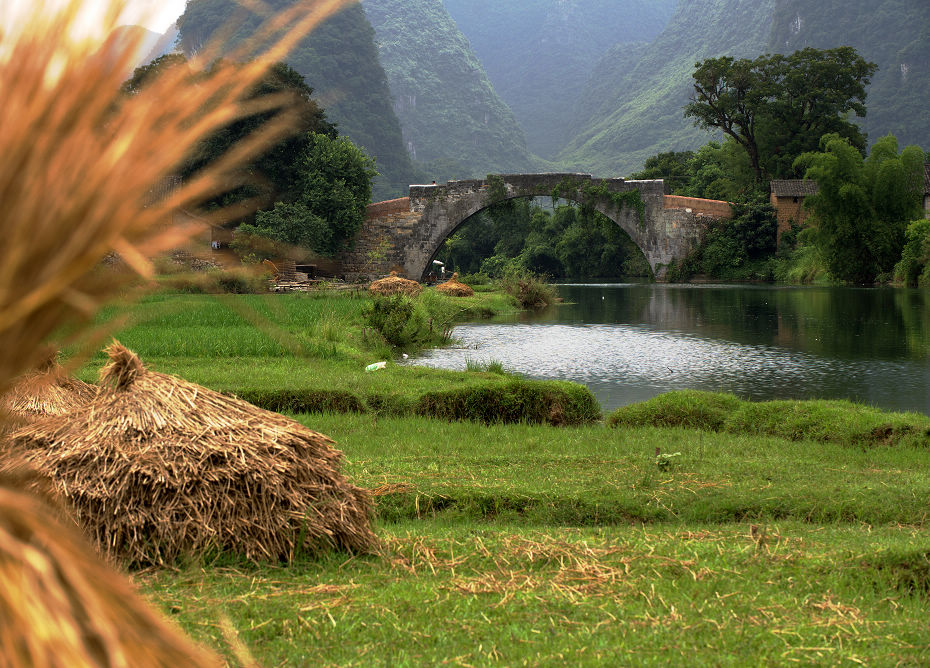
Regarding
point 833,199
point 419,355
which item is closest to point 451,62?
point 833,199

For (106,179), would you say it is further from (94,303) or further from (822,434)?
(822,434)

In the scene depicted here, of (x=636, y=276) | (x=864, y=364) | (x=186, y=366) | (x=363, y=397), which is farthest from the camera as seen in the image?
(x=636, y=276)

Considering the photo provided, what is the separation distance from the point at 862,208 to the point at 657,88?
269 ft

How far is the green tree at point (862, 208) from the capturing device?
31.2 m

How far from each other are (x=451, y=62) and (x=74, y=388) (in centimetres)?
10986

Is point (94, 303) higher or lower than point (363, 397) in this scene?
higher

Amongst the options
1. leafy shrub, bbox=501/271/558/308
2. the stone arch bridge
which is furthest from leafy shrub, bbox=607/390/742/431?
the stone arch bridge

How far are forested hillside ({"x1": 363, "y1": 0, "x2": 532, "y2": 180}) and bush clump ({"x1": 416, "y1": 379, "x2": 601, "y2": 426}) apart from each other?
91.1 m

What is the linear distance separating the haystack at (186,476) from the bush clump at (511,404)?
4344 mm

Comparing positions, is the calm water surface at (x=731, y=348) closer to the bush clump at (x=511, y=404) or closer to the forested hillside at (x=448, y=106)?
the bush clump at (x=511, y=404)

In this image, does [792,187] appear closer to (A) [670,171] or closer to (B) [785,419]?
(A) [670,171]

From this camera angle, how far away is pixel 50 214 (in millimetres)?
908

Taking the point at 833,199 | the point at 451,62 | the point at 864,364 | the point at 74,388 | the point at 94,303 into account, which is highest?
the point at 451,62

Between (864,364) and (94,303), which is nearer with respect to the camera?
(94,303)
